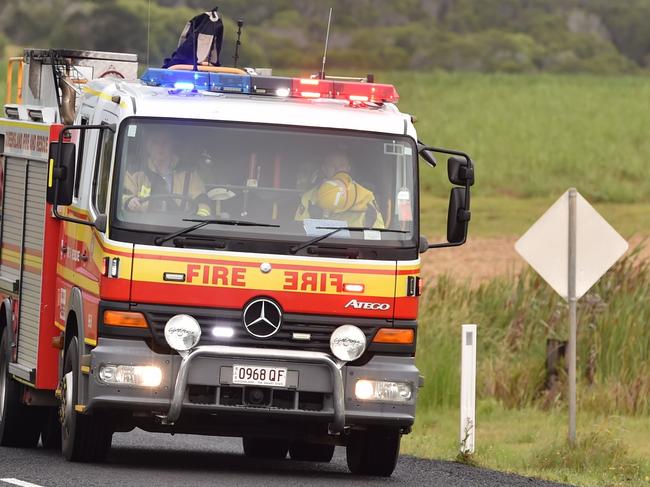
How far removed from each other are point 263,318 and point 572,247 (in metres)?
4.33

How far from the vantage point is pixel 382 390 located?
13477mm

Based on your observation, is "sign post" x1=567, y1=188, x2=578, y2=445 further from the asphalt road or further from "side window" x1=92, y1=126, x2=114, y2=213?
"side window" x1=92, y1=126, x2=114, y2=213

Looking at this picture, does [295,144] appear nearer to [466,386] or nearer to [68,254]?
[68,254]

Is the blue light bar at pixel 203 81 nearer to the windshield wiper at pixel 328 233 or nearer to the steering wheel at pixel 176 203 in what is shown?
the steering wheel at pixel 176 203

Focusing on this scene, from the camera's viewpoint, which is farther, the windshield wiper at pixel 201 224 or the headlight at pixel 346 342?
the headlight at pixel 346 342

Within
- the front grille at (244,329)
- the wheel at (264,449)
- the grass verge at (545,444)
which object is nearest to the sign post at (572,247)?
the grass verge at (545,444)

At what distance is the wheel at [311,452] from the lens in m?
16.7

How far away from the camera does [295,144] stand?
1366 centimetres

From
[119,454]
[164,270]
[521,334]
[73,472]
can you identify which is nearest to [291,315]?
[164,270]

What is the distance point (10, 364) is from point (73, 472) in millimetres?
2756

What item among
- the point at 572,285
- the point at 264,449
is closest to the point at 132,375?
the point at 264,449

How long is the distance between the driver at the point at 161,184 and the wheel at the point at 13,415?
330cm

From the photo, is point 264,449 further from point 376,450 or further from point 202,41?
point 202,41

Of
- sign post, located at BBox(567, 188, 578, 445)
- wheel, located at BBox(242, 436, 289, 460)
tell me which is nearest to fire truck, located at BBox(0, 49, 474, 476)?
wheel, located at BBox(242, 436, 289, 460)
